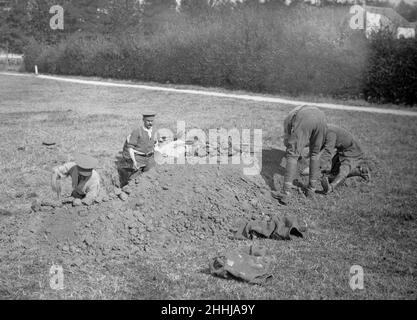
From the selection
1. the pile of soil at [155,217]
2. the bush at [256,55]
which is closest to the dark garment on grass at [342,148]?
the pile of soil at [155,217]

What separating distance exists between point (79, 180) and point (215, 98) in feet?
42.9

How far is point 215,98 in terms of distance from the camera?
62.3 feet

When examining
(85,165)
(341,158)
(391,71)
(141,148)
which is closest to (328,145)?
(341,158)

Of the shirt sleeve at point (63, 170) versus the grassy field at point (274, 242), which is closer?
the grassy field at point (274, 242)

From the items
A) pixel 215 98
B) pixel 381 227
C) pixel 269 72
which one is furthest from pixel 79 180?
pixel 269 72

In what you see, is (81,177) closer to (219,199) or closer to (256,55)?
(219,199)

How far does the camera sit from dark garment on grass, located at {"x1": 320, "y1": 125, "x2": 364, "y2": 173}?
7742mm

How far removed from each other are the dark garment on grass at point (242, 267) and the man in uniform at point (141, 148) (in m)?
3.38

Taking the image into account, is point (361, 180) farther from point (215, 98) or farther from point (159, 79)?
point (159, 79)

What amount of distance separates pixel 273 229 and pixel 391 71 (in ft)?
47.1

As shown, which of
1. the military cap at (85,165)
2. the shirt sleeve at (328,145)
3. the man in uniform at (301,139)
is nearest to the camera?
the military cap at (85,165)

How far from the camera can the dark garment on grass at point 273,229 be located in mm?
5777

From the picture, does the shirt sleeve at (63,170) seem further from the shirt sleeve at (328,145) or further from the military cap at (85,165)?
the shirt sleeve at (328,145)

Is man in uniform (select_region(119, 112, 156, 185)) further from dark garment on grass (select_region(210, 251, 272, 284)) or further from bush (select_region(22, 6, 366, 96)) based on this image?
bush (select_region(22, 6, 366, 96))
